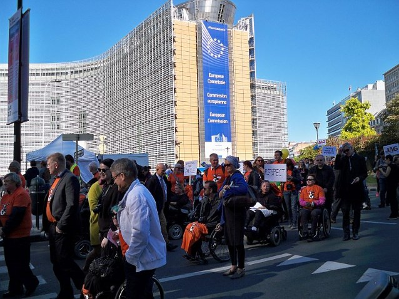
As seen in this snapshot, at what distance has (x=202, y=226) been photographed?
25.9 ft

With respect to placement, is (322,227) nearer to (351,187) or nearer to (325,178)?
(351,187)

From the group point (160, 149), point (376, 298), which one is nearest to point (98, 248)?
point (376, 298)

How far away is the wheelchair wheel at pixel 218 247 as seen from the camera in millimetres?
7871

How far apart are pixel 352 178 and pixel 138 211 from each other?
688 centimetres

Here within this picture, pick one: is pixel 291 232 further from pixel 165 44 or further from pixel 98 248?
pixel 165 44

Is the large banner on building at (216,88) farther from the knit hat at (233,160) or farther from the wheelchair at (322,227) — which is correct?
the knit hat at (233,160)

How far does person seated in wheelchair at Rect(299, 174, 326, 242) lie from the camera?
962cm

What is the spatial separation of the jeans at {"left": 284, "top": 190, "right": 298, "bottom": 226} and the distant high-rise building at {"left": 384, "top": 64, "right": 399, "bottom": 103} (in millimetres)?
121402

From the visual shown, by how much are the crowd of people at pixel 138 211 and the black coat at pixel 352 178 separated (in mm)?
21

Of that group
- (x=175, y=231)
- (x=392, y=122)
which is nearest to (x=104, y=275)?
(x=175, y=231)

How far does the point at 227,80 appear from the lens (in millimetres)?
66375

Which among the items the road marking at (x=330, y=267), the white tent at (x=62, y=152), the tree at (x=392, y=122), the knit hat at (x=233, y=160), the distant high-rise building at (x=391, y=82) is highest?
the distant high-rise building at (x=391, y=82)

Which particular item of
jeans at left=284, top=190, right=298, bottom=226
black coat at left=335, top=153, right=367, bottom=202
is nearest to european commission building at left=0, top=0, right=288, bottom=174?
jeans at left=284, top=190, right=298, bottom=226

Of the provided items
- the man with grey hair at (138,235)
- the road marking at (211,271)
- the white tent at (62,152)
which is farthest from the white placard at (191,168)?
the man with grey hair at (138,235)
